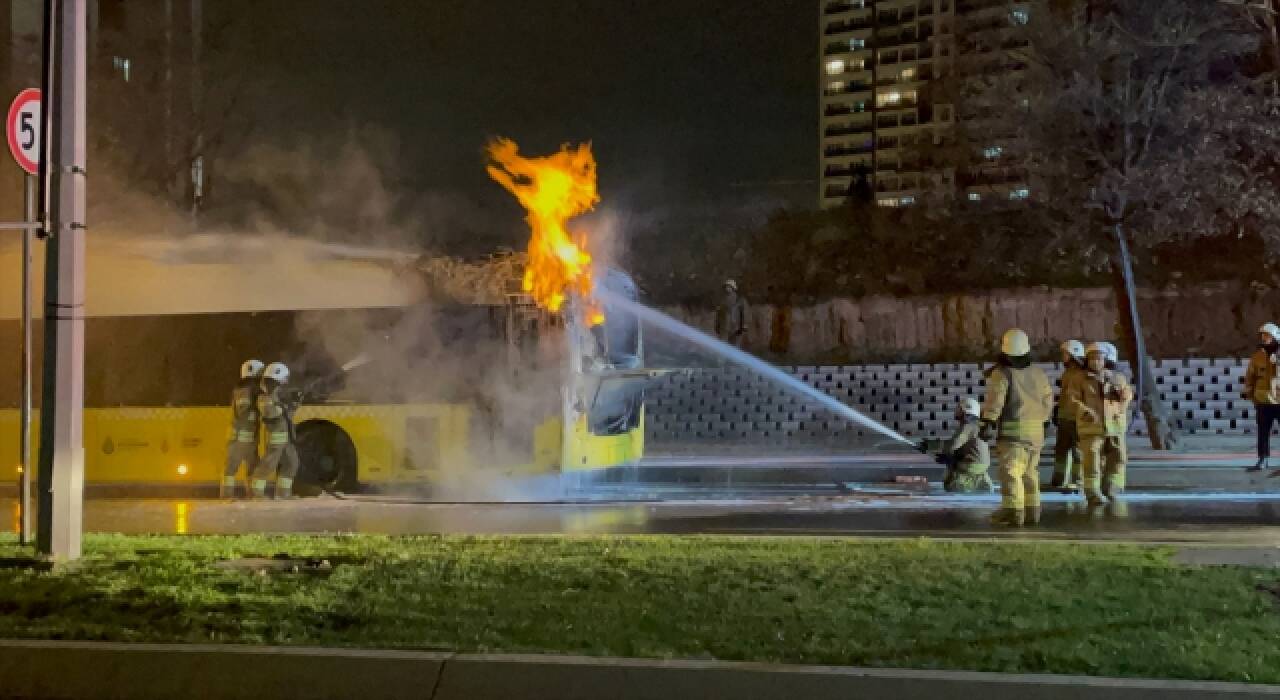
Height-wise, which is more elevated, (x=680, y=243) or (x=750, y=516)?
(x=680, y=243)

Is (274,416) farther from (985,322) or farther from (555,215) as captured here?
(985,322)

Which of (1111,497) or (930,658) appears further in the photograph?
(1111,497)

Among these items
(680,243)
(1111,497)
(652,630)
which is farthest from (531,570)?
(680,243)

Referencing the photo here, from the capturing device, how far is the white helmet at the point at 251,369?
12273 mm

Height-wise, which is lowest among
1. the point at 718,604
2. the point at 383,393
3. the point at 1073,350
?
the point at 718,604

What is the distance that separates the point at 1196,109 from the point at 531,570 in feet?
45.8

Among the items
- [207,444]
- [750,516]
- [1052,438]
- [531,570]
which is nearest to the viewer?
[531,570]

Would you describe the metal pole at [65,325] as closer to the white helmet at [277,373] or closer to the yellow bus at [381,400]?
Result: the white helmet at [277,373]

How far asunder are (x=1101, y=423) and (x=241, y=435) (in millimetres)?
9231

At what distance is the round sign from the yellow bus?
483 cm

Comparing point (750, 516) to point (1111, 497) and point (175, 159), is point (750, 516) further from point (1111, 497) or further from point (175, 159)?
point (175, 159)

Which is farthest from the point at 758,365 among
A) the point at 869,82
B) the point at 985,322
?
the point at 869,82

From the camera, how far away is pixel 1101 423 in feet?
34.9

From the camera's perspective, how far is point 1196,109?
53.0 feet
